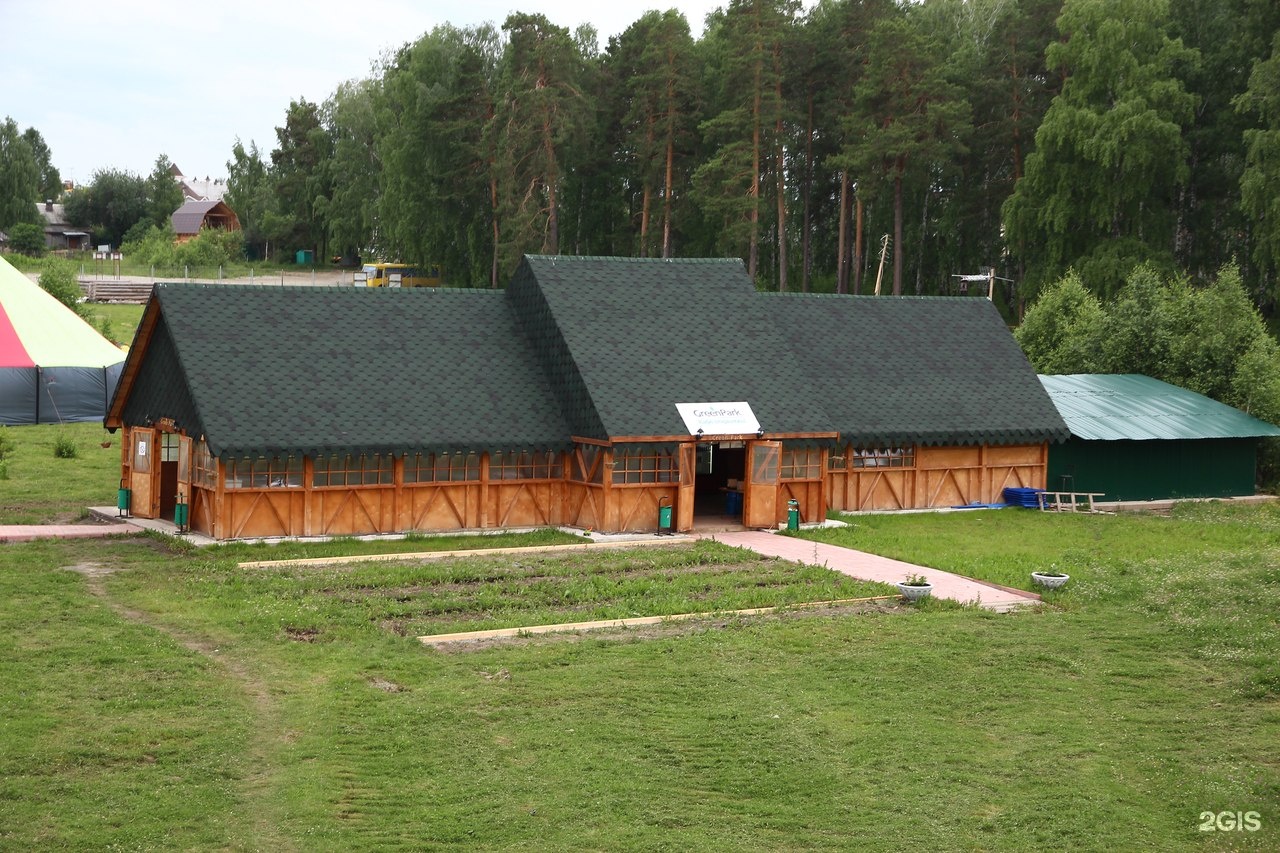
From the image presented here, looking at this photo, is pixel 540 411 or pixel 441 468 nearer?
pixel 441 468

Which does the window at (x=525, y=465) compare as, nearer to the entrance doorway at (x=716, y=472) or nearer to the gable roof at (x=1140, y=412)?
the entrance doorway at (x=716, y=472)

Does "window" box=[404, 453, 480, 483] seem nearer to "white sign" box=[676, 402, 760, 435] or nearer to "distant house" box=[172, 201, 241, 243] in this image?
"white sign" box=[676, 402, 760, 435]

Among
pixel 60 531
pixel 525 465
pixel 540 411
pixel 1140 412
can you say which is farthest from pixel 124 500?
pixel 1140 412

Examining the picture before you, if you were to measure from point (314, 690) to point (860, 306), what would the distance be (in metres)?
20.7

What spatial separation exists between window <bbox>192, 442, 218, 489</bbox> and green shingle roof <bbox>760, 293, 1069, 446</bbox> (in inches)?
477

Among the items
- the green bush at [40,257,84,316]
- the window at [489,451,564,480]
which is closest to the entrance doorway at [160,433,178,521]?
the window at [489,451,564,480]

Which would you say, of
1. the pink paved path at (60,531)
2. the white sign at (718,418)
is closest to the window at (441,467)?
the white sign at (718,418)

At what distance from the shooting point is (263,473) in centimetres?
2495

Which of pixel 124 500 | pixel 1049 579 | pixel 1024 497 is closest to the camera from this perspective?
pixel 1049 579

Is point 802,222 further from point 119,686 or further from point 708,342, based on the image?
point 119,686

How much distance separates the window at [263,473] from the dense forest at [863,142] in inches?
1315

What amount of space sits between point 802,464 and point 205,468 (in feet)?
36.3

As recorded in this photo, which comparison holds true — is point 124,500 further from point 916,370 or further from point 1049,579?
point 916,370

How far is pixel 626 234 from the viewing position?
66.8m
